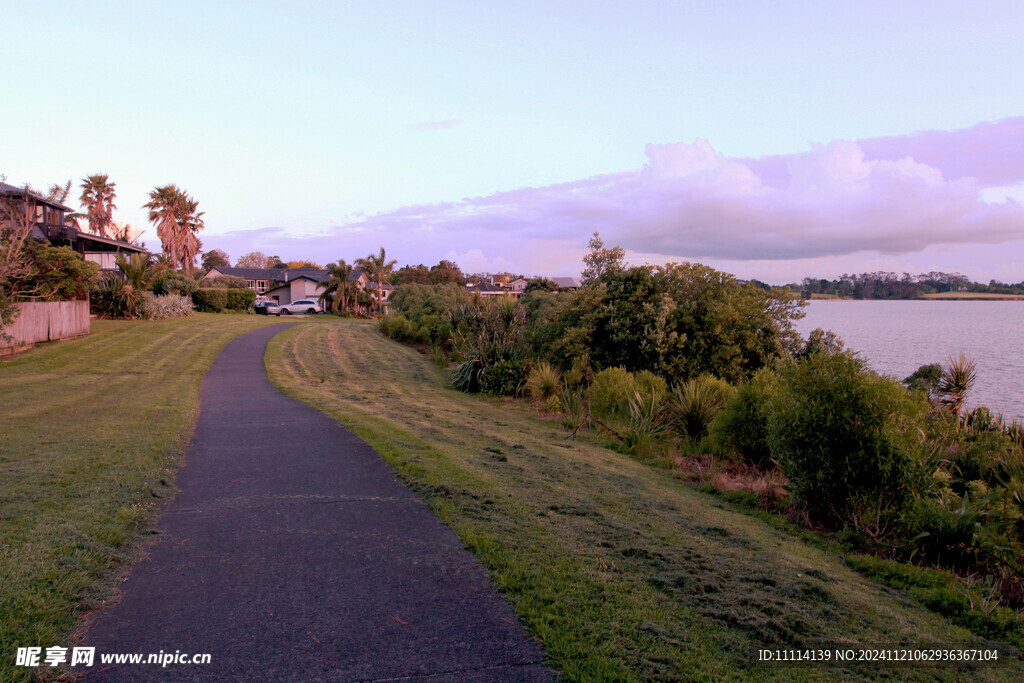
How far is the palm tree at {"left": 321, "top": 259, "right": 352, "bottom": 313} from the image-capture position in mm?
60094

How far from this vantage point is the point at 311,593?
4.14 m

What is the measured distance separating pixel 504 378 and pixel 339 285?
46678 mm

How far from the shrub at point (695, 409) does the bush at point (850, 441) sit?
4629 millimetres

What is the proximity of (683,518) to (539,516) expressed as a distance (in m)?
1.59

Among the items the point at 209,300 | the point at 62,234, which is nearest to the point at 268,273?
the point at 209,300

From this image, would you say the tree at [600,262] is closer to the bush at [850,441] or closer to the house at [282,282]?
the bush at [850,441]

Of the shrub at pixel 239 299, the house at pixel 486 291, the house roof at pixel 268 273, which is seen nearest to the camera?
the house at pixel 486 291

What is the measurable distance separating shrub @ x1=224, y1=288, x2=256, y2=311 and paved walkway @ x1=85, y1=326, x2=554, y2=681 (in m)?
51.1

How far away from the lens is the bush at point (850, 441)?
677 cm

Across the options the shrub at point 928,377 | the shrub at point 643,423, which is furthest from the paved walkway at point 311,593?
the shrub at point 928,377

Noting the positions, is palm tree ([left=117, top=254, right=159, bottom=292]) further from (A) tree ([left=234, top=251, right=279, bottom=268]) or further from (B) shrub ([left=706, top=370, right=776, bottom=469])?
(A) tree ([left=234, top=251, right=279, bottom=268])

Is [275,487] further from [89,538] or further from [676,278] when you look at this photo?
[676,278]

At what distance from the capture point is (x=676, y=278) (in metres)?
17.1

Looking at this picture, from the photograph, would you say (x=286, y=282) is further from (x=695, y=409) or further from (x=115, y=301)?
(x=695, y=409)
